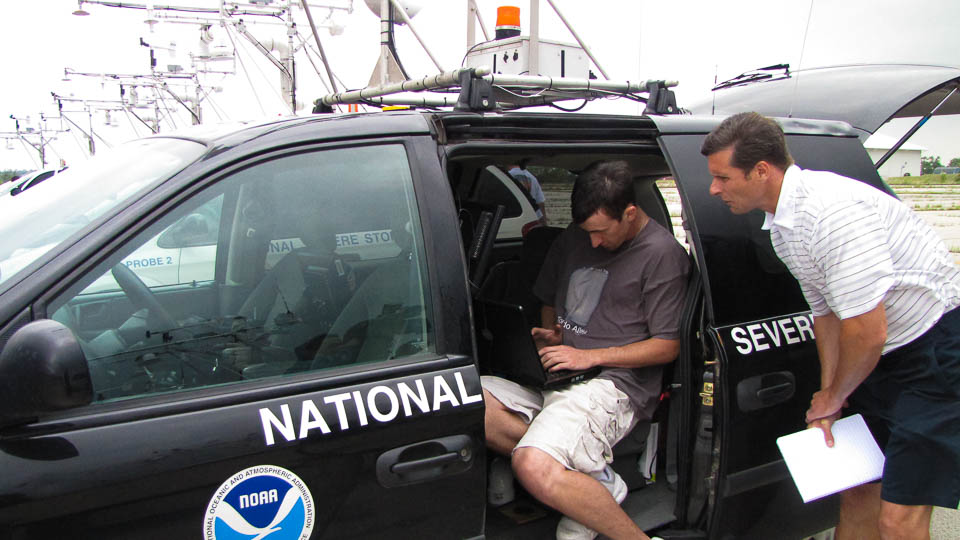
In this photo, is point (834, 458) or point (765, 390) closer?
point (834, 458)

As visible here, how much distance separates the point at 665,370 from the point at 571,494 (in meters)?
0.75

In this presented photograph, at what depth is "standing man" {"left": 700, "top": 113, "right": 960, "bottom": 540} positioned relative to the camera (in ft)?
6.49

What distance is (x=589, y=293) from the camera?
110 inches

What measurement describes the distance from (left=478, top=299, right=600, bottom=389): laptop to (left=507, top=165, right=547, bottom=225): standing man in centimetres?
169

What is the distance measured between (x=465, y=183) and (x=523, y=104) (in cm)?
83

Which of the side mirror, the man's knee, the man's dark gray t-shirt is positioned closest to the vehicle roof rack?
the man's dark gray t-shirt

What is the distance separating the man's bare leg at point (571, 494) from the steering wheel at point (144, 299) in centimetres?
119

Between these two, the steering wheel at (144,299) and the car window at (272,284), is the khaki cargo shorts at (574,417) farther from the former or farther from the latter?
the steering wheel at (144,299)

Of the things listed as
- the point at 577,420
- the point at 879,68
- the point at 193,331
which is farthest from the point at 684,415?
the point at 879,68

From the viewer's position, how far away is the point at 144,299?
166 centimetres

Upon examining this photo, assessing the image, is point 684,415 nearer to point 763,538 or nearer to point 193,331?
point 763,538

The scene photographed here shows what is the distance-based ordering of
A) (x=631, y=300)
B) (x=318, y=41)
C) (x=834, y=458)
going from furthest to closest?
(x=318, y=41) < (x=631, y=300) < (x=834, y=458)

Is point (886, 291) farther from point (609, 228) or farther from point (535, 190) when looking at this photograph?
point (535, 190)

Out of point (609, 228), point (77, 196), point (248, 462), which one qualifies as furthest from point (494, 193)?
point (248, 462)
